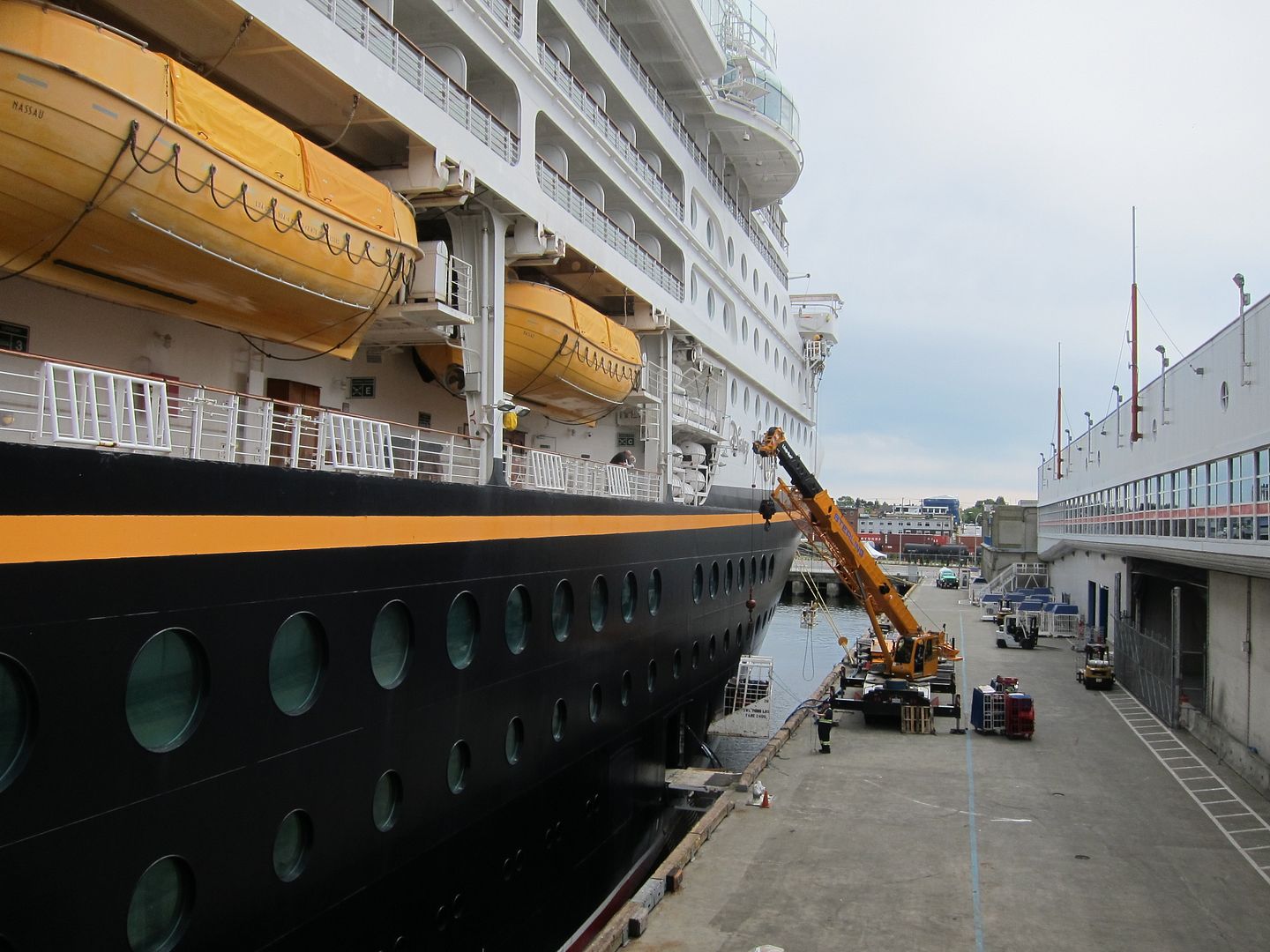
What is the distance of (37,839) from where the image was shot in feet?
17.2

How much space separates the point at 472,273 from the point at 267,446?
5.16m

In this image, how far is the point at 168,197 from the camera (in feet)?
22.2

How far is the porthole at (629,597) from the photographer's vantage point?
14.2m

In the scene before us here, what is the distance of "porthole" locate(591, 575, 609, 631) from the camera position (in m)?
13.1

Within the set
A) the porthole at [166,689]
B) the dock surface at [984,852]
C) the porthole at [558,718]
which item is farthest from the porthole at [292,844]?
the porthole at [558,718]

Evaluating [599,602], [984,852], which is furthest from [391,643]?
[984,852]

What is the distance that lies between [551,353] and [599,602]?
3.57 meters

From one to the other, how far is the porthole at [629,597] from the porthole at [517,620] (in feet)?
10.7

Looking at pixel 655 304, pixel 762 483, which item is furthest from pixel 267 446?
pixel 762 483

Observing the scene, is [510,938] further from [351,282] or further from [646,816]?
[351,282]

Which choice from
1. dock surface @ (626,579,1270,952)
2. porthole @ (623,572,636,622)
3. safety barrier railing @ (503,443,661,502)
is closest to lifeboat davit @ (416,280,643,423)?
safety barrier railing @ (503,443,661,502)

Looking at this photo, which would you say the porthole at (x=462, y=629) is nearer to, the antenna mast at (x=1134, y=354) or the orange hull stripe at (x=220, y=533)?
the orange hull stripe at (x=220, y=533)

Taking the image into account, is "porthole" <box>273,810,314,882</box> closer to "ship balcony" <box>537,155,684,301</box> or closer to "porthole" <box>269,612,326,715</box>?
"porthole" <box>269,612,326,715</box>

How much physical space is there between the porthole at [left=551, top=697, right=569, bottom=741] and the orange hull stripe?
2.33 meters
